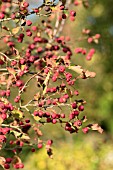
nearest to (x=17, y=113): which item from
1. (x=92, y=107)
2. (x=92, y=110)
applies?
(x=92, y=110)

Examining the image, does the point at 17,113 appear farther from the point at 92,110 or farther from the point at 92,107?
the point at 92,107

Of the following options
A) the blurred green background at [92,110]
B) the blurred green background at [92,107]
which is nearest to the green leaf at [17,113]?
the blurred green background at [92,110]

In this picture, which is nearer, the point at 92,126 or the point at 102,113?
the point at 92,126

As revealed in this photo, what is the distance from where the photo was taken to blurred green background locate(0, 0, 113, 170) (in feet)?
25.2

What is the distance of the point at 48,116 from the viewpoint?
2.67m

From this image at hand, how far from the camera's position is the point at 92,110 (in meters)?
11.4

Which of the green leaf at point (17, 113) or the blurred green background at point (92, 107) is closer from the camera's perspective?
the green leaf at point (17, 113)

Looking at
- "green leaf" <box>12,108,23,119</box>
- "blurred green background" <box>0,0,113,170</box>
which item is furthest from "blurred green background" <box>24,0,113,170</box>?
"green leaf" <box>12,108,23,119</box>

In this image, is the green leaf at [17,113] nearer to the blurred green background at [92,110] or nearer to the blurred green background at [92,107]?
the blurred green background at [92,110]

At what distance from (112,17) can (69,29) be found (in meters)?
1.55

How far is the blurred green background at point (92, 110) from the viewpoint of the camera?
768cm

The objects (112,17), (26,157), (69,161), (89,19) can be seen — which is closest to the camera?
(69,161)

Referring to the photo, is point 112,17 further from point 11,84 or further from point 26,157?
point 11,84

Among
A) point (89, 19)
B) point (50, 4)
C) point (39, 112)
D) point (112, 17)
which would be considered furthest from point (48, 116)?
point (112, 17)
